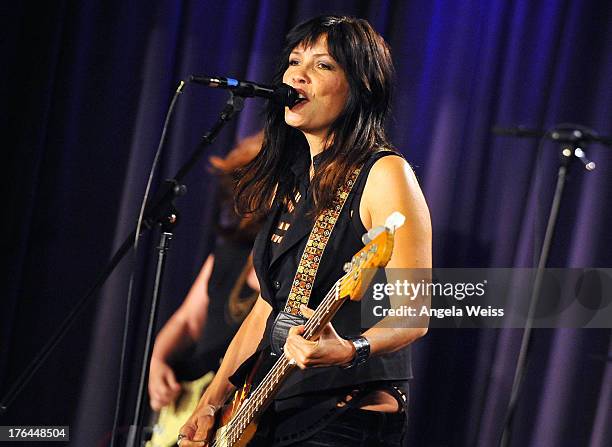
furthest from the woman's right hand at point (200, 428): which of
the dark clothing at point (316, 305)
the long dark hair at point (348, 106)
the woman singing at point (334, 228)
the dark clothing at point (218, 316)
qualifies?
the dark clothing at point (218, 316)

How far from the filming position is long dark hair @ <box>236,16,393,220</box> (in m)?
2.49

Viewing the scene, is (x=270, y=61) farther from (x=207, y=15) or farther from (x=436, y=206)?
(x=436, y=206)

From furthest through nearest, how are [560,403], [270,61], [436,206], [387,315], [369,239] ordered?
[270,61] < [436,206] < [560,403] < [387,315] < [369,239]

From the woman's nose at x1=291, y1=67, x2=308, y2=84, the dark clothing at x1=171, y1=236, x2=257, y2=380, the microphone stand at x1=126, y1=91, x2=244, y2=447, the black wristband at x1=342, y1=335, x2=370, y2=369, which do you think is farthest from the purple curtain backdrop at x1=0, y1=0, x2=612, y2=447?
the microphone stand at x1=126, y1=91, x2=244, y2=447

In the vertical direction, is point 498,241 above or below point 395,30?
below

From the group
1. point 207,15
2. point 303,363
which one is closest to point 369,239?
point 303,363

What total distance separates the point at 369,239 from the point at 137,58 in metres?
1.97

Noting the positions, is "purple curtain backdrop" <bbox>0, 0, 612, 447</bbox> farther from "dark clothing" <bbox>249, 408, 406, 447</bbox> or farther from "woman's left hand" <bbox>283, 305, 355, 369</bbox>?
"woman's left hand" <bbox>283, 305, 355, 369</bbox>

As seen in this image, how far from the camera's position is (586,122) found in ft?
9.70

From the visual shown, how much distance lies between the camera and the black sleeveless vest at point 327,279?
2227mm

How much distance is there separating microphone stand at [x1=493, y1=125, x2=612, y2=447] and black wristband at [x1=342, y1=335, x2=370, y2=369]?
1.19ft

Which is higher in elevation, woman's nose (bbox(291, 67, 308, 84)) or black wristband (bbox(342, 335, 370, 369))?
woman's nose (bbox(291, 67, 308, 84))

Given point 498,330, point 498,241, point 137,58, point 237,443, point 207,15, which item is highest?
point 207,15

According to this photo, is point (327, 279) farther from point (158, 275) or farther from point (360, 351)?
point (158, 275)
